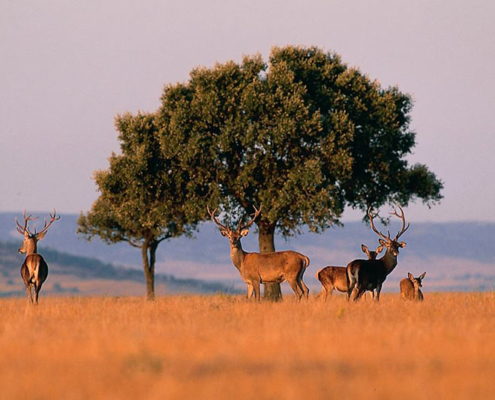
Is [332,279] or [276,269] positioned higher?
[276,269]

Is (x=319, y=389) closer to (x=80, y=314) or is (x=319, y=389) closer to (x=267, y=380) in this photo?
(x=267, y=380)

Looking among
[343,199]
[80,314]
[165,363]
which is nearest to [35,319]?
[80,314]

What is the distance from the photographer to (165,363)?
1164 centimetres

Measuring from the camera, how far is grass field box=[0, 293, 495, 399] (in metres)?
9.57

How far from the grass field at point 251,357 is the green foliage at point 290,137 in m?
13.8

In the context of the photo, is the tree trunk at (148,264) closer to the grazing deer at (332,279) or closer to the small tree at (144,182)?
the small tree at (144,182)

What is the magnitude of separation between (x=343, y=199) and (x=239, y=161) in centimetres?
492

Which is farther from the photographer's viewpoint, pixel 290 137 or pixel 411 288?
pixel 290 137

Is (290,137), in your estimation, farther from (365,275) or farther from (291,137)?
(365,275)

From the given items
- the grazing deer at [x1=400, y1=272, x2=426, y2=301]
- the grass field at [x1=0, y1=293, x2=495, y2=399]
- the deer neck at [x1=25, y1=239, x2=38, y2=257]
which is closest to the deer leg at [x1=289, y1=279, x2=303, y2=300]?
the grazing deer at [x1=400, y1=272, x2=426, y2=301]

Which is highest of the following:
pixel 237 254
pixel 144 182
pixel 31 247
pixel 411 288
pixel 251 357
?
pixel 144 182

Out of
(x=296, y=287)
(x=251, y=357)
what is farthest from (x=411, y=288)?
(x=251, y=357)

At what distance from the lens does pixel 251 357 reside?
12297mm

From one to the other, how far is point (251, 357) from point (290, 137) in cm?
2196
